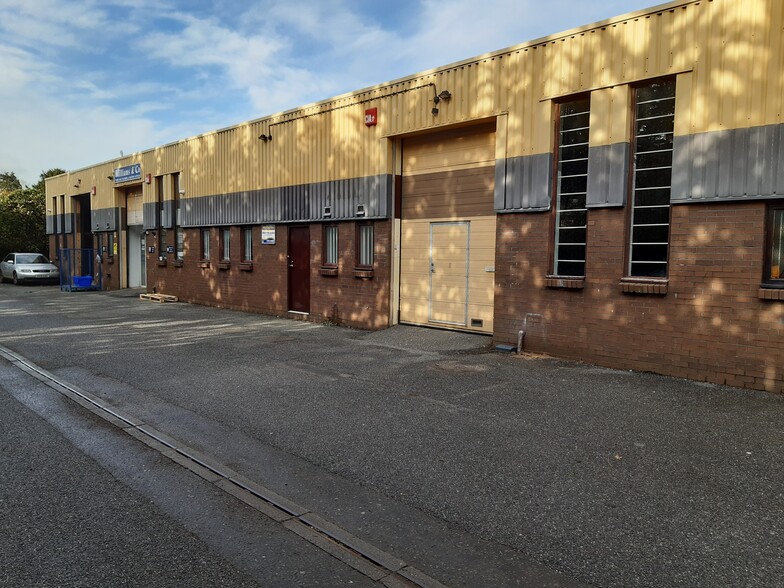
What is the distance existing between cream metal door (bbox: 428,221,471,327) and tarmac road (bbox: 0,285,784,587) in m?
1.40

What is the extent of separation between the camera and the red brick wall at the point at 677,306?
737 centimetres

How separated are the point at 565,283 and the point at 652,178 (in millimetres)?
2031

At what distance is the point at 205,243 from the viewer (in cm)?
1920

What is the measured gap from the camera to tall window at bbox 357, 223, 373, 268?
13.1m

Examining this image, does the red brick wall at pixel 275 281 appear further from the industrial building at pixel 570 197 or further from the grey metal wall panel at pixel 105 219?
the grey metal wall panel at pixel 105 219

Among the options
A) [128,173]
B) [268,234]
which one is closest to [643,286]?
[268,234]

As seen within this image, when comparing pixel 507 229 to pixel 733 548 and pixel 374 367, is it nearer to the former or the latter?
pixel 374 367

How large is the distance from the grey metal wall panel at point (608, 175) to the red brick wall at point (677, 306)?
0.22 metres

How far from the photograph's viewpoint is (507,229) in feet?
33.0

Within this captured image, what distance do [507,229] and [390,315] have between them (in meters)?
3.62

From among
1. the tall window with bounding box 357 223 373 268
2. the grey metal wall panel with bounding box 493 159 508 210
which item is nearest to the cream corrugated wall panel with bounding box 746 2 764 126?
the grey metal wall panel with bounding box 493 159 508 210

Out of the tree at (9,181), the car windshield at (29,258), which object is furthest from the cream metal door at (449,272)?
the tree at (9,181)

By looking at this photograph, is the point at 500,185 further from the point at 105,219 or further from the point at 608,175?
the point at 105,219

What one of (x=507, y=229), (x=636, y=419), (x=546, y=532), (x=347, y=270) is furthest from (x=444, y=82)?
(x=546, y=532)
